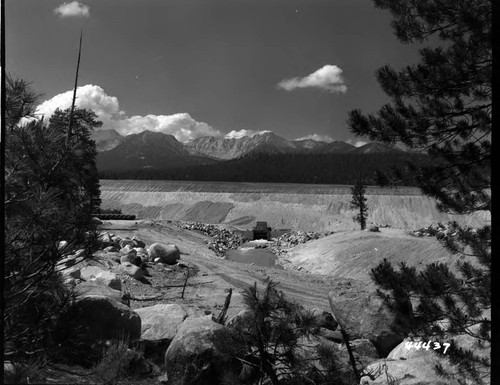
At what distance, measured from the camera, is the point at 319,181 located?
92812 millimetres

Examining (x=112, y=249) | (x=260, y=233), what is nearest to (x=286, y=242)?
(x=260, y=233)

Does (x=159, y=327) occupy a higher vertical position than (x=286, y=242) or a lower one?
higher

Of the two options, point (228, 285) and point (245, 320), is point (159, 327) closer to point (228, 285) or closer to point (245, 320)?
point (245, 320)

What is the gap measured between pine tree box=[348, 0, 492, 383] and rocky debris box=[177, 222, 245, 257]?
28.2 meters

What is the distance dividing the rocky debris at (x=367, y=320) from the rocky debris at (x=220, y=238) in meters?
24.2

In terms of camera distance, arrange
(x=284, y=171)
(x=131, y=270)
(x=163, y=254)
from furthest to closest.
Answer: (x=284, y=171) < (x=163, y=254) < (x=131, y=270)

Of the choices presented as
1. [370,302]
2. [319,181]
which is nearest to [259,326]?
[370,302]

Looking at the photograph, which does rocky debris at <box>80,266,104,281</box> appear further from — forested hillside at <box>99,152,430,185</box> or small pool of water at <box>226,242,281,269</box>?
forested hillside at <box>99,152,430,185</box>

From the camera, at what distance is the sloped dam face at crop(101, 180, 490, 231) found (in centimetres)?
5428

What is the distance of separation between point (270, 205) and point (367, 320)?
5262 centimetres

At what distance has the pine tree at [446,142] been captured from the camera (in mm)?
A: 4258

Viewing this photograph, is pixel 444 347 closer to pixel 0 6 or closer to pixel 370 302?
pixel 370 302

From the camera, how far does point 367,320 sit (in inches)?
328

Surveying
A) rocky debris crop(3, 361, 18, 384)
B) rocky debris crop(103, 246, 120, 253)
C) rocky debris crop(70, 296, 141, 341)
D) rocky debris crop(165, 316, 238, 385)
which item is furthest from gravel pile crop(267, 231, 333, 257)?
rocky debris crop(3, 361, 18, 384)
